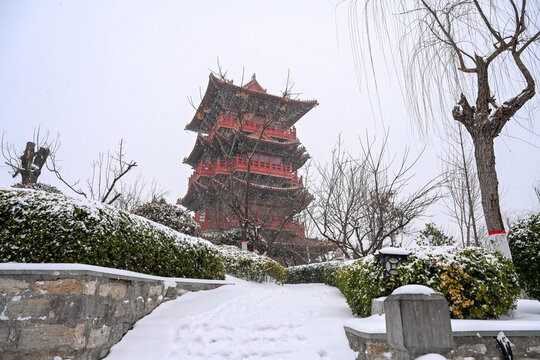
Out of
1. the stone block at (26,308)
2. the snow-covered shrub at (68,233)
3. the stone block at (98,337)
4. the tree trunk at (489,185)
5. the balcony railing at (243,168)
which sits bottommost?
the stone block at (98,337)

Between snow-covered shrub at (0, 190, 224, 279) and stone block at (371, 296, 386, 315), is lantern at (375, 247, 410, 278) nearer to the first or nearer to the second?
stone block at (371, 296, 386, 315)

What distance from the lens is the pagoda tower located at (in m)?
17.2

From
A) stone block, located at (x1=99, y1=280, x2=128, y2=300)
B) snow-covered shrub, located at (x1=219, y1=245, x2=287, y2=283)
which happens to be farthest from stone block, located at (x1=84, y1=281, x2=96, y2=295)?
snow-covered shrub, located at (x1=219, y1=245, x2=287, y2=283)

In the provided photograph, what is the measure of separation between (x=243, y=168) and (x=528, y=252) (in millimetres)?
15767

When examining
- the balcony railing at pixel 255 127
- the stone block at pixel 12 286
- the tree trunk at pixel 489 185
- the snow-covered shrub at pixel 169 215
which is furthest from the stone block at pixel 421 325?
the balcony railing at pixel 255 127

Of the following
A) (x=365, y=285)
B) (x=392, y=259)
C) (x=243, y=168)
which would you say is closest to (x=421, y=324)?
(x=392, y=259)

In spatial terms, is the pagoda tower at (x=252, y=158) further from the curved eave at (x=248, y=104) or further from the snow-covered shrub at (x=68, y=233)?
the snow-covered shrub at (x=68, y=233)

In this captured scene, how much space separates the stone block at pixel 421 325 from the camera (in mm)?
2219

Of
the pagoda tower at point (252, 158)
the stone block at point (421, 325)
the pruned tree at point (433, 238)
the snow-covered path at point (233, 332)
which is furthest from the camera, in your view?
the pagoda tower at point (252, 158)

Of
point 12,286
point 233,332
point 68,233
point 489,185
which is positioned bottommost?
point 233,332

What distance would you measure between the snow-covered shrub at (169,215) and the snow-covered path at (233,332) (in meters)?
4.03

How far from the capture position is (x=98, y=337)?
11.6 ft

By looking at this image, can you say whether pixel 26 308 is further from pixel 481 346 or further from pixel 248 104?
pixel 248 104

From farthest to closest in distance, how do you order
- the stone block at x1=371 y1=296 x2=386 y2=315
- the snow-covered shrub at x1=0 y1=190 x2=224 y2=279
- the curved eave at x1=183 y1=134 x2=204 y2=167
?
the curved eave at x1=183 y1=134 x2=204 y2=167 → the stone block at x1=371 y1=296 x2=386 y2=315 → the snow-covered shrub at x1=0 y1=190 x2=224 y2=279
